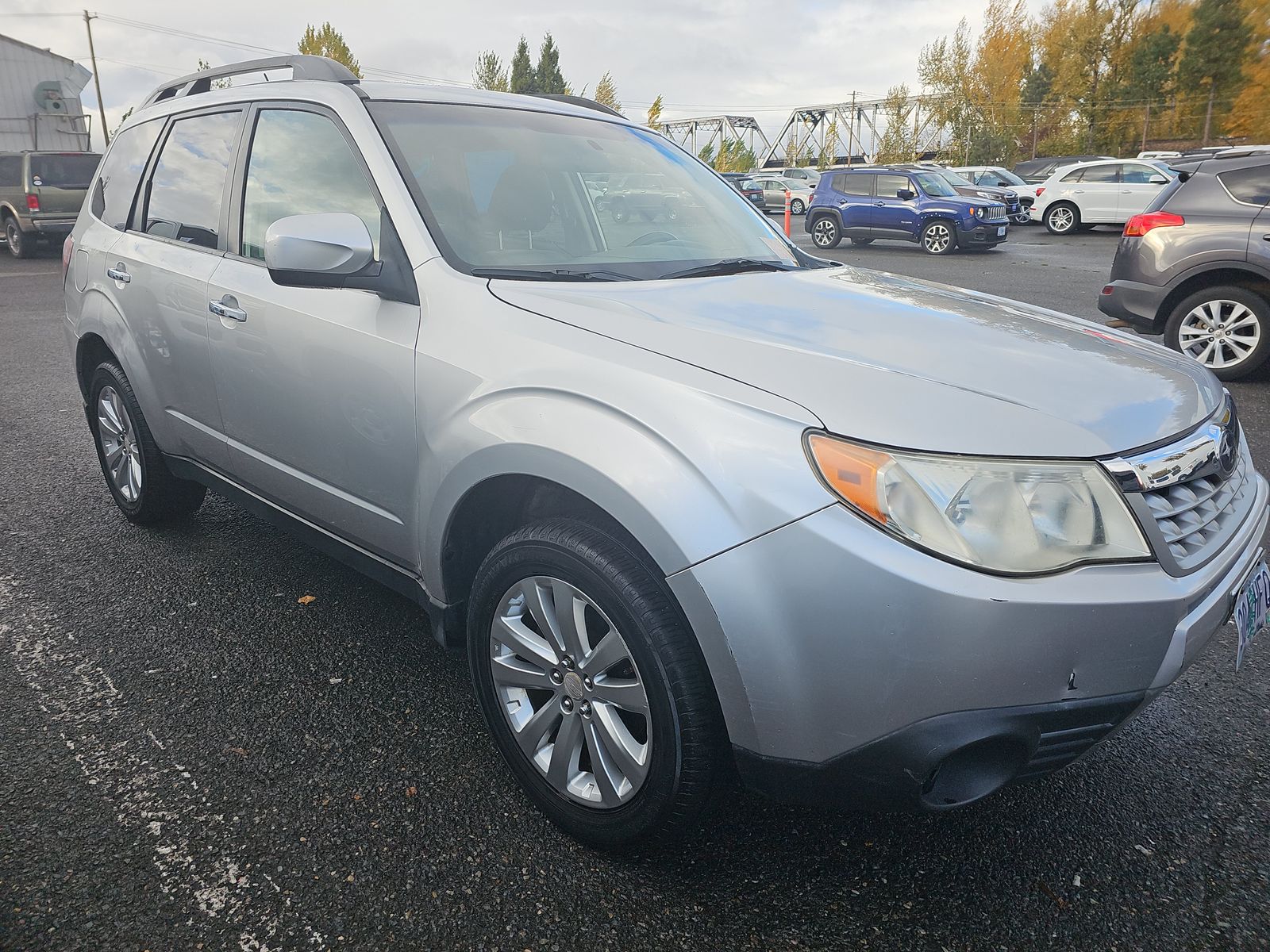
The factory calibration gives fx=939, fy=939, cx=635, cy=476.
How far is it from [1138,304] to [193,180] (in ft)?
21.4

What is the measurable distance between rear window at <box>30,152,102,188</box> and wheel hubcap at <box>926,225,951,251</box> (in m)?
15.7

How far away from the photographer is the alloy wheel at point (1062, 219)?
2203 centimetres

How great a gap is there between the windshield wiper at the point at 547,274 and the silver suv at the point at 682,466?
0.02 meters

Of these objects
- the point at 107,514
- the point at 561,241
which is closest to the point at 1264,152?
the point at 561,241

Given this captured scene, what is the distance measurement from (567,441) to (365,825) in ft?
3.51

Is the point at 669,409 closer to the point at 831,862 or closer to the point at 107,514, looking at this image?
the point at 831,862

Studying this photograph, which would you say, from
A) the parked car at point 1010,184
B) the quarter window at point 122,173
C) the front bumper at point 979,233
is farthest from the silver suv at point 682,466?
the parked car at point 1010,184

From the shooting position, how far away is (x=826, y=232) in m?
20.3

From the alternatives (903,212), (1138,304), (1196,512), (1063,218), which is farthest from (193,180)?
(1063,218)

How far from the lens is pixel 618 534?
1953mm

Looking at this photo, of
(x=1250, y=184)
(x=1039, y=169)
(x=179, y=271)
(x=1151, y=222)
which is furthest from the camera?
(x=1039, y=169)

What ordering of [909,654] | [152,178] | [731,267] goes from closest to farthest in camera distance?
[909,654], [731,267], [152,178]

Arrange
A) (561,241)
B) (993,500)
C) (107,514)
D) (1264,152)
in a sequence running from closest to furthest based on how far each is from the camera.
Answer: (993,500)
(561,241)
(107,514)
(1264,152)

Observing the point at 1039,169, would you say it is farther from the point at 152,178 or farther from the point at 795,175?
the point at 152,178
